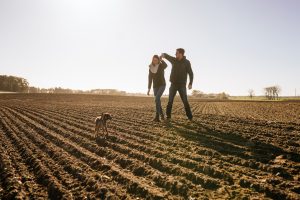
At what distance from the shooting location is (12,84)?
261 ft

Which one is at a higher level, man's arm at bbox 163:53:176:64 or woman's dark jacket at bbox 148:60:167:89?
man's arm at bbox 163:53:176:64

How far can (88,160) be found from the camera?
4.82 meters

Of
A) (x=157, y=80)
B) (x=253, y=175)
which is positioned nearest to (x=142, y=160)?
(x=253, y=175)

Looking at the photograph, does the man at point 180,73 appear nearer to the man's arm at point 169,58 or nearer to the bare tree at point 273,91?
the man's arm at point 169,58

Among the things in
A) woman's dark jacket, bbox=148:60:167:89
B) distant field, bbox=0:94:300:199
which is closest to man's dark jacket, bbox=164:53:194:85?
woman's dark jacket, bbox=148:60:167:89

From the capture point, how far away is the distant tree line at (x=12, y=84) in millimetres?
79125

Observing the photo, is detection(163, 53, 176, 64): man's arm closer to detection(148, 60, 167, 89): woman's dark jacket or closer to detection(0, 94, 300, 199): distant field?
detection(148, 60, 167, 89): woman's dark jacket

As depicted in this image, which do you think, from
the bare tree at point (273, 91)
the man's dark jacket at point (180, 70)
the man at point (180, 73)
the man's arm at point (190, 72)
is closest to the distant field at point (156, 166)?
the man at point (180, 73)

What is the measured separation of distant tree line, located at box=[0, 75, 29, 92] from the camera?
7912 centimetres

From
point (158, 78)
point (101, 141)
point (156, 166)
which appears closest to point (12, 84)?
point (158, 78)

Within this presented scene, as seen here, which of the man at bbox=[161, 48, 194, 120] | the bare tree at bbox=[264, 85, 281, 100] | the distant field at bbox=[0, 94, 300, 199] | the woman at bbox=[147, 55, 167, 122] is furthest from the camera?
the bare tree at bbox=[264, 85, 281, 100]

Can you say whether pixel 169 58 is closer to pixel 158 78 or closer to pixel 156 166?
pixel 158 78

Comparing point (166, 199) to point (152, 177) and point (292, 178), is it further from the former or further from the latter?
point (292, 178)

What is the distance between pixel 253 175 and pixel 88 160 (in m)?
2.84
